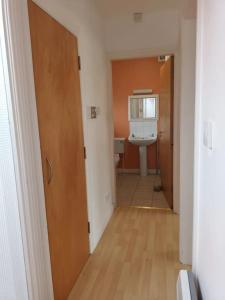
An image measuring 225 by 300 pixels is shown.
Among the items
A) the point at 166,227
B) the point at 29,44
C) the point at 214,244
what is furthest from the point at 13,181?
the point at 166,227

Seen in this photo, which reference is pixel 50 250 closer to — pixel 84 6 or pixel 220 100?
pixel 220 100

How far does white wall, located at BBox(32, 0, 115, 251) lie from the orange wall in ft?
6.01

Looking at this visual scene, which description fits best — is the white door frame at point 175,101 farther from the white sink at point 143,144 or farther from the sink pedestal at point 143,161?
the sink pedestal at point 143,161

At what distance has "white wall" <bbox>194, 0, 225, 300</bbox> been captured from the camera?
2.80ft

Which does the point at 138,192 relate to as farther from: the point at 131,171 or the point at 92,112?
the point at 92,112

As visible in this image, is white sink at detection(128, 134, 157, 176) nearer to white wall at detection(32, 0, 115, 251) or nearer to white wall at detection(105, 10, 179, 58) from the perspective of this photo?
white wall at detection(32, 0, 115, 251)

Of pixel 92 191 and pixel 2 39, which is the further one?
pixel 92 191

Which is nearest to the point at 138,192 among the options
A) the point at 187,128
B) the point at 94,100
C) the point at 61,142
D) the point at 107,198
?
the point at 107,198

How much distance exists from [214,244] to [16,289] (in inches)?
42.5

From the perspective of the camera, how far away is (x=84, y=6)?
7.16ft

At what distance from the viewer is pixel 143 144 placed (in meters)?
4.56

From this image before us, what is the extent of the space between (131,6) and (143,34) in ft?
1.24

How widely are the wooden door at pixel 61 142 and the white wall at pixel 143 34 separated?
3.99 feet

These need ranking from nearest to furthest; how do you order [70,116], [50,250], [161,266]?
[50,250], [70,116], [161,266]
